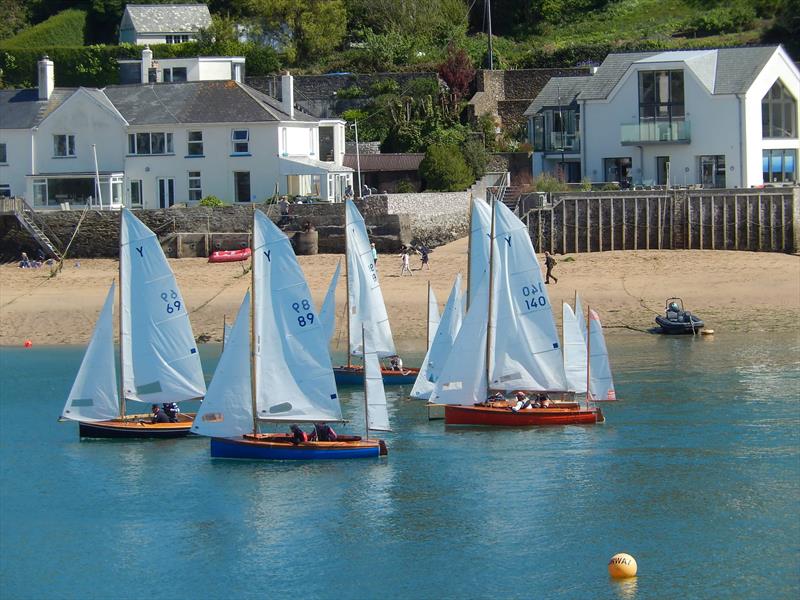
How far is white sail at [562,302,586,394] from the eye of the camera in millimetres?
41594

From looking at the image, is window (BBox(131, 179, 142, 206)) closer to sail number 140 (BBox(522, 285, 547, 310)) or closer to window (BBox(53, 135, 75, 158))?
window (BBox(53, 135, 75, 158))

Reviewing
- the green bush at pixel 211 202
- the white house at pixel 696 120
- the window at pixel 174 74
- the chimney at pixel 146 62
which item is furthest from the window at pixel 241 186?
the white house at pixel 696 120

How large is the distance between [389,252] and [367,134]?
717 inches

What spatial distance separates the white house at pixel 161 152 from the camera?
69.7 m

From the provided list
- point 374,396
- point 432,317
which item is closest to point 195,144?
point 432,317

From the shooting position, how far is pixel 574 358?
41.7 metres

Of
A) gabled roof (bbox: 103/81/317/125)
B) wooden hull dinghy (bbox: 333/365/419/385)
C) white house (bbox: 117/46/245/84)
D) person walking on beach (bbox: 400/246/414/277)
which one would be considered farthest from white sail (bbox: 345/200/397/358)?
white house (bbox: 117/46/245/84)

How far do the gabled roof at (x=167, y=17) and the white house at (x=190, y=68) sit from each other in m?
9.92

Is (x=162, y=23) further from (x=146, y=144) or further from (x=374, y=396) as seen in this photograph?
(x=374, y=396)

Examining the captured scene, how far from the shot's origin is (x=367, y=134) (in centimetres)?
7962

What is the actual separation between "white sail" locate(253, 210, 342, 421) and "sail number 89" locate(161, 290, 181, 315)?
3940 millimetres

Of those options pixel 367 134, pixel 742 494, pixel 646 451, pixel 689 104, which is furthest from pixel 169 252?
pixel 742 494

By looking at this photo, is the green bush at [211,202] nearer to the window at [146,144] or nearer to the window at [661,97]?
the window at [146,144]

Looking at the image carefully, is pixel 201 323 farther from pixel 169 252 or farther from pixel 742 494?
pixel 742 494
